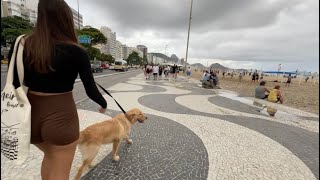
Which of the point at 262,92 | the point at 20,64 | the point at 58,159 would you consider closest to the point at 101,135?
the point at 58,159

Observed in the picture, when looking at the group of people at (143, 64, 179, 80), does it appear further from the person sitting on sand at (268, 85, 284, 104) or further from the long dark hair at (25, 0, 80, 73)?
the long dark hair at (25, 0, 80, 73)

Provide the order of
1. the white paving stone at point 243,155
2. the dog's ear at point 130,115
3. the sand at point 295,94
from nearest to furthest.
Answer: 1. the white paving stone at point 243,155
2. the dog's ear at point 130,115
3. the sand at point 295,94

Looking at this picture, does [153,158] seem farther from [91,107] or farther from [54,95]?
[91,107]

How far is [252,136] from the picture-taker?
562cm

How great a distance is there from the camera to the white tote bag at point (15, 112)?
1.46 meters

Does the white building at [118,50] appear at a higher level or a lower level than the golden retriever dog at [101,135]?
higher

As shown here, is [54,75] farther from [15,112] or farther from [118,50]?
[118,50]

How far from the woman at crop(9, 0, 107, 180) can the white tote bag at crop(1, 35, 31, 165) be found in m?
0.04

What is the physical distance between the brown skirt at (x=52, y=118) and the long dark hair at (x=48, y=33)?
0.72ft

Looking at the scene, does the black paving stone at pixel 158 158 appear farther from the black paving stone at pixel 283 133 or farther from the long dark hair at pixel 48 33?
the long dark hair at pixel 48 33

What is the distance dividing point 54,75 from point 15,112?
13.3 inches

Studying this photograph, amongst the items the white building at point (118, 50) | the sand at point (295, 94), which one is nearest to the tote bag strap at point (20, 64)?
the sand at point (295, 94)

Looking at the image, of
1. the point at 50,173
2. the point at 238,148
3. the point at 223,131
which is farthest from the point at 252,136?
the point at 50,173

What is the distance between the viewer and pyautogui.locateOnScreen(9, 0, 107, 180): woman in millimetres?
1479
